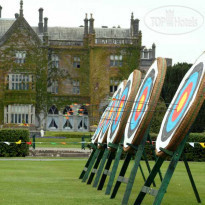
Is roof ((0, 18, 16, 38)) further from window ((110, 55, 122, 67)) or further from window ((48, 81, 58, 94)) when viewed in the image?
window ((110, 55, 122, 67))

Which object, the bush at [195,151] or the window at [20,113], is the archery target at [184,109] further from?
the window at [20,113]

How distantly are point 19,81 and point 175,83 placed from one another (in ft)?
54.5

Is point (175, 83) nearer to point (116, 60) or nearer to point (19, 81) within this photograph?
point (116, 60)

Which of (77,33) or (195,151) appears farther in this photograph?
(77,33)

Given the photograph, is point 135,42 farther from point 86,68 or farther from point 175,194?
point 175,194

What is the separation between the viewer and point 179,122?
9.27m

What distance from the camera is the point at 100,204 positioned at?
1103 centimetres

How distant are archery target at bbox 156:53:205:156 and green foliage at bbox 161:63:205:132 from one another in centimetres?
4944

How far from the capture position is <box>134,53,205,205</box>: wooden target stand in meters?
8.94

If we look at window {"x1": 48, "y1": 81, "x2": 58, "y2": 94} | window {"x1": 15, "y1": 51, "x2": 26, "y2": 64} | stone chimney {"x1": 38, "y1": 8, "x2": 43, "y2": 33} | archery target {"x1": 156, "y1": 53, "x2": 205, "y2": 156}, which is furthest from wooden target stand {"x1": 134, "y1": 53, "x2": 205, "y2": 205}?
stone chimney {"x1": 38, "y1": 8, "x2": 43, "y2": 33}

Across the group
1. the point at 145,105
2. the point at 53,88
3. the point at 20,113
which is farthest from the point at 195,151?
the point at 53,88

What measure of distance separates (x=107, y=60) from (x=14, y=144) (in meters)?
39.0

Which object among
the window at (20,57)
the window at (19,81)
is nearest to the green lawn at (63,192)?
the window at (19,81)

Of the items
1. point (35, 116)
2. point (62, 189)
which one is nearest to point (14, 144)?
point (62, 189)
